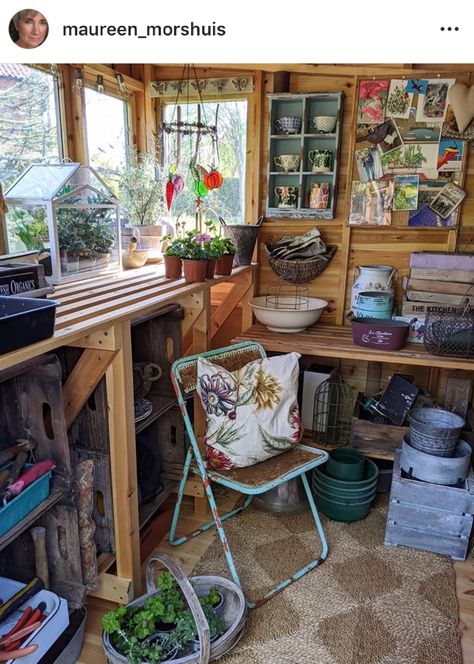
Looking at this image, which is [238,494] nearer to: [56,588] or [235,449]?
[235,449]

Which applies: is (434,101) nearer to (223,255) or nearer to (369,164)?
(369,164)

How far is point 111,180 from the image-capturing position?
8.54ft

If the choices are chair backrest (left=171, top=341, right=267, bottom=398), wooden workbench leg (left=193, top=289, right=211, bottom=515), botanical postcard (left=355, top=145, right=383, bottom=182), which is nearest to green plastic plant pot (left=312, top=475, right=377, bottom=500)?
wooden workbench leg (left=193, top=289, right=211, bottom=515)

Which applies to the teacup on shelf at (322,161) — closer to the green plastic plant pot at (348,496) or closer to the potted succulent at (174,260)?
the potted succulent at (174,260)

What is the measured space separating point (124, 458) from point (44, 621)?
470 mm

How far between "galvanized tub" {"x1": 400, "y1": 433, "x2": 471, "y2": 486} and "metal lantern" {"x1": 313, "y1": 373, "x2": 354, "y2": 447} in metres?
0.59

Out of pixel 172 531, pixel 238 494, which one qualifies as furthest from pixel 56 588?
pixel 238 494

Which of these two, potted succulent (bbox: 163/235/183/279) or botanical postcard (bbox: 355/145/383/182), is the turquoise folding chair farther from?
botanical postcard (bbox: 355/145/383/182)

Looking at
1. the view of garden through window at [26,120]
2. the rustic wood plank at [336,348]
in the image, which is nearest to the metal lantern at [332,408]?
the rustic wood plank at [336,348]

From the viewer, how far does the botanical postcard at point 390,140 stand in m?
2.44

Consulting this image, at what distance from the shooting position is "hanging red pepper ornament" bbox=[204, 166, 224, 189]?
101 inches

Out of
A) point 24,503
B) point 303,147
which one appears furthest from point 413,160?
point 24,503

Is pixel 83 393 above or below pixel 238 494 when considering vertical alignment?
above
